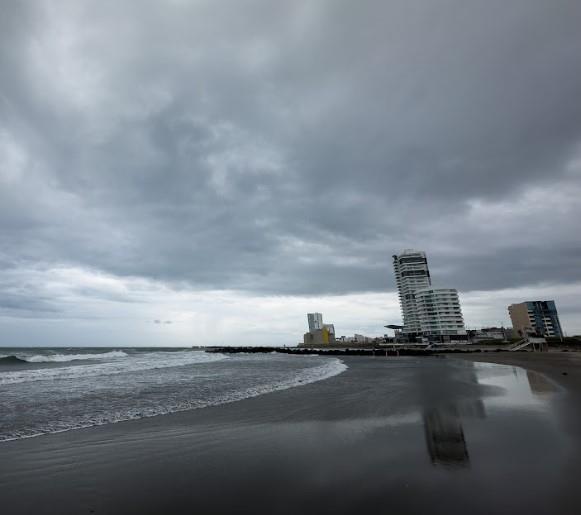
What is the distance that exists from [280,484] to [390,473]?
A: 2243mm

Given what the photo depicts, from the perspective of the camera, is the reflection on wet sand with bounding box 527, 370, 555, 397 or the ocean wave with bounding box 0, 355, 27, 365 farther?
the ocean wave with bounding box 0, 355, 27, 365

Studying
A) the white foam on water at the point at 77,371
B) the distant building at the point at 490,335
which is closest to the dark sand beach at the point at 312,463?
the white foam on water at the point at 77,371

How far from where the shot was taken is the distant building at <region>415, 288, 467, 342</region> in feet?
459

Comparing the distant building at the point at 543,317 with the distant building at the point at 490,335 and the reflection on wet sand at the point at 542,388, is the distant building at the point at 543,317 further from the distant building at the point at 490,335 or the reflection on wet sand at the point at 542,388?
the reflection on wet sand at the point at 542,388

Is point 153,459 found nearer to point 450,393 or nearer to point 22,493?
point 22,493

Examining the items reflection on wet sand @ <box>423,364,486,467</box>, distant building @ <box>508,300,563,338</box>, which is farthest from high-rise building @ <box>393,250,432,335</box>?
reflection on wet sand @ <box>423,364,486,467</box>

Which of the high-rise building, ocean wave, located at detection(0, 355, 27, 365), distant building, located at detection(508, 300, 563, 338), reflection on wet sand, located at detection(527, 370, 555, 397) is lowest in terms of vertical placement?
reflection on wet sand, located at detection(527, 370, 555, 397)

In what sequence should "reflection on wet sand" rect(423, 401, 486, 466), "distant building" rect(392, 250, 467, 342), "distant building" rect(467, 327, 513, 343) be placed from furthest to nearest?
"distant building" rect(392, 250, 467, 342)
"distant building" rect(467, 327, 513, 343)
"reflection on wet sand" rect(423, 401, 486, 466)

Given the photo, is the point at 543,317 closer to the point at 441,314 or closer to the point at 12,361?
the point at 441,314

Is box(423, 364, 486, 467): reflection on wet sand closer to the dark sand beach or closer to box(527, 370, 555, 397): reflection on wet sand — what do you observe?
the dark sand beach

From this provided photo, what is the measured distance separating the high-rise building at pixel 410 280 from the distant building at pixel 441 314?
26.7 m

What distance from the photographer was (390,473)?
6.55 meters

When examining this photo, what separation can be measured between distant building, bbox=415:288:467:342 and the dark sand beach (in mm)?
139641

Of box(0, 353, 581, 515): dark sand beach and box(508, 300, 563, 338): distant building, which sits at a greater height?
box(508, 300, 563, 338): distant building
